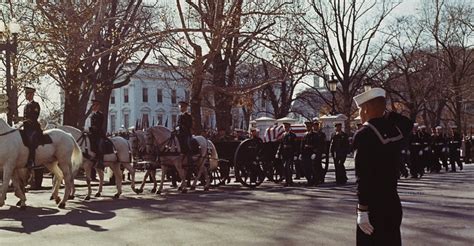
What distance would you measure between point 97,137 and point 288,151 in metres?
6.39

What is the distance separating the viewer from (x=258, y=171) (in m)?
21.4

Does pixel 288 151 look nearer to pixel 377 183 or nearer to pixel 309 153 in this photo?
pixel 309 153

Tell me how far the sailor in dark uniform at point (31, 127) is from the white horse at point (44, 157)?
0.40 feet

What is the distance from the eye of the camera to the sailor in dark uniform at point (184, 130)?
19109 millimetres

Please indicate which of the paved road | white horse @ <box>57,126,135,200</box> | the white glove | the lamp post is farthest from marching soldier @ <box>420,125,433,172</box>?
the white glove

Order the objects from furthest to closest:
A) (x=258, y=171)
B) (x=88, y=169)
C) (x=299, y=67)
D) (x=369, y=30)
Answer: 1. (x=369, y=30)
2. (x=299, y=67)
3. (x=258, y=171)
4. (x=88, y=169)

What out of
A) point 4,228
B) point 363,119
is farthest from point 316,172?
point 363,119

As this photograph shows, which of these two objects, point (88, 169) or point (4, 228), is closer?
point (4, 228)

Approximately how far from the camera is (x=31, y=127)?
603 inches

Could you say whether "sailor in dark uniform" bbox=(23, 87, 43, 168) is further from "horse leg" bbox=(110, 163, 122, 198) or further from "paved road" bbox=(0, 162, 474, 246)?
"horse leg" bbox=(110, 163, 122, 198)

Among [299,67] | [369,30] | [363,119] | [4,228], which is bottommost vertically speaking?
[4,228]

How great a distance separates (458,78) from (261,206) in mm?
45007

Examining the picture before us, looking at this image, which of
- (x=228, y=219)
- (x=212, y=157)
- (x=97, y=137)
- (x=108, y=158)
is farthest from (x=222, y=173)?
(x=228, y=219)

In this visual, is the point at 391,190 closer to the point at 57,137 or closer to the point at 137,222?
the point at 137,222
